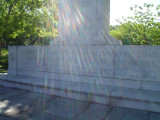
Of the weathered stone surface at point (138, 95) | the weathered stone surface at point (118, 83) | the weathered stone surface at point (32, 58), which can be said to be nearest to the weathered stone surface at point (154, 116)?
the weathered stone surface at point (138, 95)

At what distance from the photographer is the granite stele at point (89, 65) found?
4.55 metres

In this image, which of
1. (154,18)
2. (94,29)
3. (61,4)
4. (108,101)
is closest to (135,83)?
(108,101)

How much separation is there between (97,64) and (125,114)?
232 centimetres

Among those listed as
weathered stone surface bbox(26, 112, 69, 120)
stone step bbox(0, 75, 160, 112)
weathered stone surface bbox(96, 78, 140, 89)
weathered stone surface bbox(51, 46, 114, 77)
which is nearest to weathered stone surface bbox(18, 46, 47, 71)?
weathered stone surface bbox(51, 46, 114, 77)

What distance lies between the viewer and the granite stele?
4547mm

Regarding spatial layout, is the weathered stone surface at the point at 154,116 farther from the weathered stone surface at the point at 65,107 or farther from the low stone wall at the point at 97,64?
the weathered stone surface at the point at 65,107

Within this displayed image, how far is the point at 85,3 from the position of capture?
6281mm

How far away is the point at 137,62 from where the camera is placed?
16.2 ft

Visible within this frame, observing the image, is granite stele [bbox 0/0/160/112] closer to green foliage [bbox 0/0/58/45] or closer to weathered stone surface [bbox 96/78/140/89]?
weathered stone surface [bbox 96/78/140/89]

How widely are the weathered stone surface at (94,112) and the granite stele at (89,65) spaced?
289 millimetres

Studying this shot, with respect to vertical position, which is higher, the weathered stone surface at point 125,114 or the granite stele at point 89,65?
the granite stele at point 89,65

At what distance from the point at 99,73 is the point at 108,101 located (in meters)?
1.40

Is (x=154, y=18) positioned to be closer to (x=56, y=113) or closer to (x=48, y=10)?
(x=48, y=10)

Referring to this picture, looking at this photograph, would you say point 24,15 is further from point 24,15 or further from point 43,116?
point 43,116
